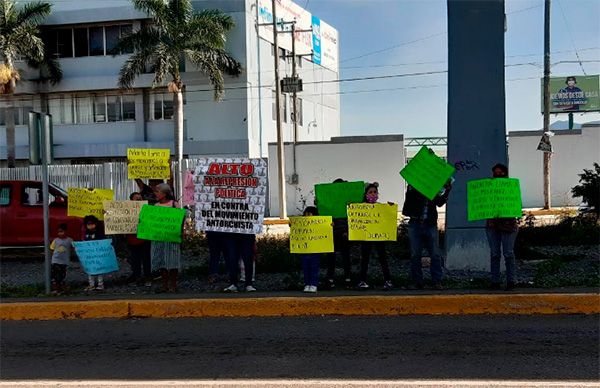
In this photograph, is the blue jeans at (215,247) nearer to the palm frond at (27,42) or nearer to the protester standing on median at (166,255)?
the protester standing on median at (166,255)

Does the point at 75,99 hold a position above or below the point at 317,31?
below

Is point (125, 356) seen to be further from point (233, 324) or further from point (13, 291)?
point (13, 291)

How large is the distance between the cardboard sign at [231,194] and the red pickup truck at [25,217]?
193 inches

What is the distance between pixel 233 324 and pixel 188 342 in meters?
0.87

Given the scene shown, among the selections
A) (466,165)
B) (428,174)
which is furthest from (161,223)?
(466,165)

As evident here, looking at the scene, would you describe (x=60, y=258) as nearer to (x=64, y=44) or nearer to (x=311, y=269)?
(x=311, y=269)

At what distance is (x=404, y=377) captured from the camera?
4977 millimetres

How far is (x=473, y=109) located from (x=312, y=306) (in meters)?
4.31

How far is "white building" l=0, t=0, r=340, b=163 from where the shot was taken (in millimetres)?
29719

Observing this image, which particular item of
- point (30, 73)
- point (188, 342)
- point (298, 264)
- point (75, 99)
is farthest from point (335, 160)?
point (188, 342)

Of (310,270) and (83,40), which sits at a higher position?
(83,40)

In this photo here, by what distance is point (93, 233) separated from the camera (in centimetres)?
Answer: 888

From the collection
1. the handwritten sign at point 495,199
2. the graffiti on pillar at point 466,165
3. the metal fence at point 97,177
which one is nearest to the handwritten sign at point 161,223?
the handwritten sign at point 495,199

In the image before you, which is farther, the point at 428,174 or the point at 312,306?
the point at 428,174
